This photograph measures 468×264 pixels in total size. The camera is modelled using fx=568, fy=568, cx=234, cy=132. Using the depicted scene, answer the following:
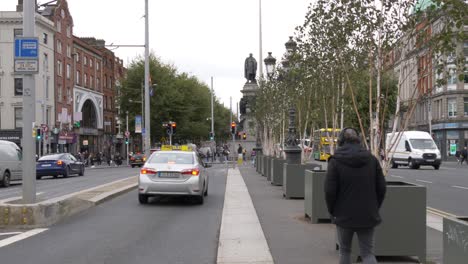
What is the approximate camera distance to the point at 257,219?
11.4 m

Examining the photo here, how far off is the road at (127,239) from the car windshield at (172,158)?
1444mm

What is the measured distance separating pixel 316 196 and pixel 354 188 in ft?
15.7

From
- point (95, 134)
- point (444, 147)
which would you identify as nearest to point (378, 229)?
point (444, 147)

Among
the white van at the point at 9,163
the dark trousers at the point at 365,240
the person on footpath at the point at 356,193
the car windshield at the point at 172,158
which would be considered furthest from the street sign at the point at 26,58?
the white van at the point at 9,163

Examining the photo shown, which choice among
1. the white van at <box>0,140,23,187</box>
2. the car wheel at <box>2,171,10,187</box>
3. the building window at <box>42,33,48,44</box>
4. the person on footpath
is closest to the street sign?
the person on footpath

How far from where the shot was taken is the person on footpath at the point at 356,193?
5.43 meters

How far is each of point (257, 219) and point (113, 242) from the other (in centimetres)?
339

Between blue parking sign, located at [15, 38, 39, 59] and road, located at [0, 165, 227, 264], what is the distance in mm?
3225

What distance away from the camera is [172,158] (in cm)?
1475

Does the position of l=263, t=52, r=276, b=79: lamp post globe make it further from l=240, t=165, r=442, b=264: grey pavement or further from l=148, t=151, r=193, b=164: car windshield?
l=240, t=165, r=442, b=264: grey pavement

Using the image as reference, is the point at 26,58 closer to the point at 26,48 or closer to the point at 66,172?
the point at 26,48

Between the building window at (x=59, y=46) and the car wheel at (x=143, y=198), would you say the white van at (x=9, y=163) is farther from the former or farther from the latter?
the building window at (x=59, y=46)

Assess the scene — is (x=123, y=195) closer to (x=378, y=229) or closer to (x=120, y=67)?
(x=378, y=229)

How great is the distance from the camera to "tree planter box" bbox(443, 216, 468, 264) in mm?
4418
